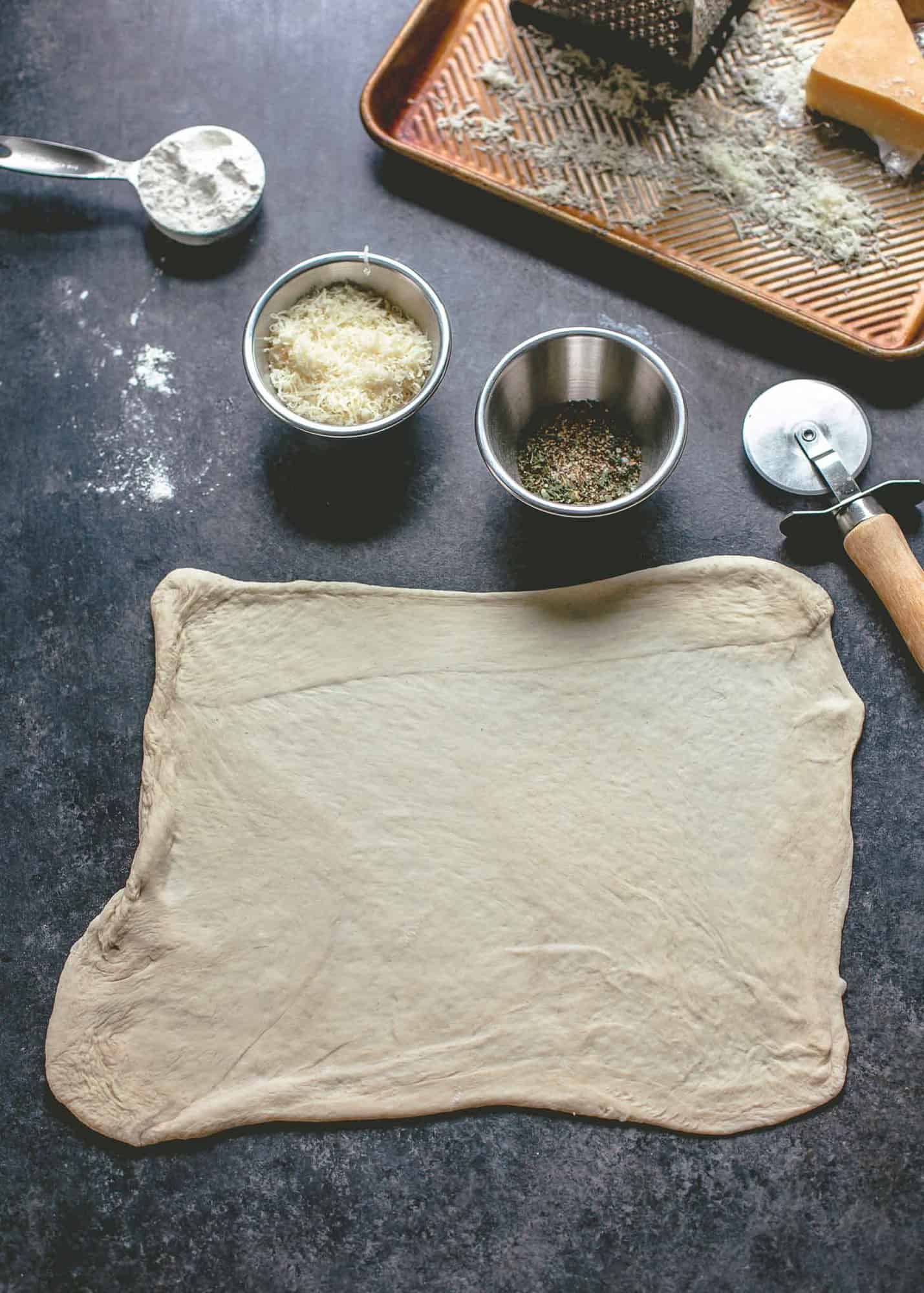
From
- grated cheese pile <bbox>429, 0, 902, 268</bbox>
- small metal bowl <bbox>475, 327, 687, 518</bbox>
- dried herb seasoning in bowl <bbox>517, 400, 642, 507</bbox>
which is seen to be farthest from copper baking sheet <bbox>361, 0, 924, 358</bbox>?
dried herb seasoning in bowl <bbox>517, 400, 642, 507</bbox>

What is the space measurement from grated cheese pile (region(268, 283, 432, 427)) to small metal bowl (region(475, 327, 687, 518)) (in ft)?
0.60

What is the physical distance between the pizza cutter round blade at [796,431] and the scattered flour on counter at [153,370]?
1.23 metres

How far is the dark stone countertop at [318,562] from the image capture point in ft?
6.16

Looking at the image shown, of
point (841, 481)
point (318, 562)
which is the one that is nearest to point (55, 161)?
point (318, 562)

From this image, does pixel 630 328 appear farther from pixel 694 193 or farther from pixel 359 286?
pixel 359 286

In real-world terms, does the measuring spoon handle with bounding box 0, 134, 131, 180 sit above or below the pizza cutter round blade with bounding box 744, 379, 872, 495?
below

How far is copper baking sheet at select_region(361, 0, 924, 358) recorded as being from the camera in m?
2.18

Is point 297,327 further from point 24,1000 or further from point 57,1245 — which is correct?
point 57,1245

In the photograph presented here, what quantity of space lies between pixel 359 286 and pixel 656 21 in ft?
2.71

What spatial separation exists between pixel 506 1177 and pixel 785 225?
6.43 ft

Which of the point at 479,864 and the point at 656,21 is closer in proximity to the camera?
the point at 479,864

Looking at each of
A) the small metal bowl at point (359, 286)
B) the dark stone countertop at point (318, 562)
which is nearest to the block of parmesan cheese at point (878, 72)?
the dark stone countertop at point (318, 562)

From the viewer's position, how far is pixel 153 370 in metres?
2.29

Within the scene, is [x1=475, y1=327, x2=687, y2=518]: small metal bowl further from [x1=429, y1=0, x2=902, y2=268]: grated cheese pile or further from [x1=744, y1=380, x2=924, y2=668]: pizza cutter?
[x1=429, y1=0, x2=902, y2=268]: grated cheese pile
